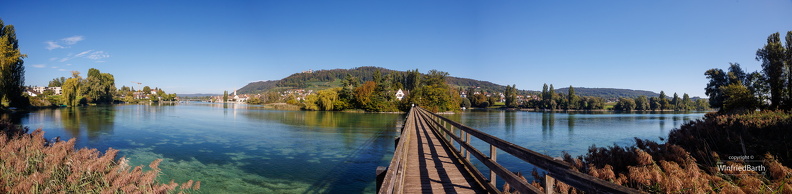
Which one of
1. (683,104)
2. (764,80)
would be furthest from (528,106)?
(764,80)

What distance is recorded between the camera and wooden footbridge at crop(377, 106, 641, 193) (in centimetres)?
218

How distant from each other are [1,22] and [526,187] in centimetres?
5823

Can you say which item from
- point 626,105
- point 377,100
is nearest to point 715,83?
point 377,100

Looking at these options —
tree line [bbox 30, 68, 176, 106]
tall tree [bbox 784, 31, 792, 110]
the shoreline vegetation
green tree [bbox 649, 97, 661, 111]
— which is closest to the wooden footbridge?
the shoreline vegetation

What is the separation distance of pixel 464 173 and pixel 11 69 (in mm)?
59652

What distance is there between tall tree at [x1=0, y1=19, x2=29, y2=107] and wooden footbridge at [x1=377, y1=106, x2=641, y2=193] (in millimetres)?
45642

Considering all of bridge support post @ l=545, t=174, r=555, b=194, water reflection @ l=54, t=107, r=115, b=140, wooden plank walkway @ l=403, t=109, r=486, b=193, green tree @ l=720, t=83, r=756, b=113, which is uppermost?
green tree @ l=720, t=83, r=756, b=113

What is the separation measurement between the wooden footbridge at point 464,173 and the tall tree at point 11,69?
45.6m

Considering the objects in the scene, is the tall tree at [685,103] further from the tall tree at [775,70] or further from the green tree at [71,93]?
the green tree at [71,93]

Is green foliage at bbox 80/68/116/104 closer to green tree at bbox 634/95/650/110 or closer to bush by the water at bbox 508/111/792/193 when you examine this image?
bush by the water at bbox 508/111/792/193

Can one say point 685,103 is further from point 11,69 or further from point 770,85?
point 11,69

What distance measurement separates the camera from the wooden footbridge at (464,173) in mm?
2176

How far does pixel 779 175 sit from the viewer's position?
4.50 metres

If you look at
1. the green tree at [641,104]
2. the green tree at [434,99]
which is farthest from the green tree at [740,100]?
the green tree at [641,104]
